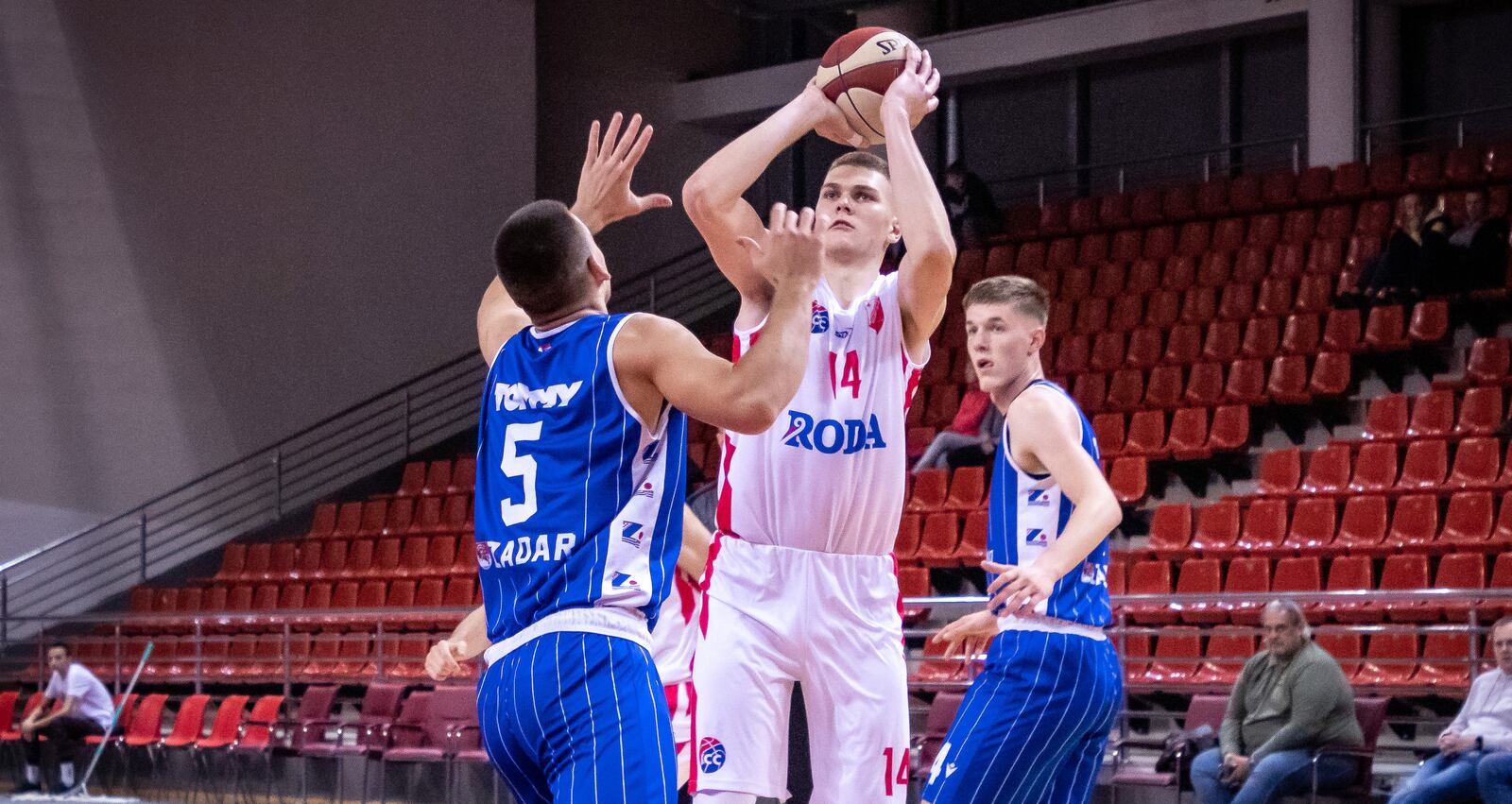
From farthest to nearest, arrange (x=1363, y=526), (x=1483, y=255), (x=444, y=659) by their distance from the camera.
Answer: (x=1483, y=255) < (x=1363, y=526) < (x=444, y=659)

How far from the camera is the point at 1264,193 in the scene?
47.5ft

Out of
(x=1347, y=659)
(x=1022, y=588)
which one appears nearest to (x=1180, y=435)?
(x=1347, y=659)

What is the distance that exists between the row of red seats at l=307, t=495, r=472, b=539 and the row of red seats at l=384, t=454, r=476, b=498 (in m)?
0.10

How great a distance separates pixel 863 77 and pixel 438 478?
1142 centimetres

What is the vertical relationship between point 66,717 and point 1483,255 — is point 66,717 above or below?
below

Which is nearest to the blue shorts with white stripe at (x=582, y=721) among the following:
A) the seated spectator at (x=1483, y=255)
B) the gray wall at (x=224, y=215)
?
the seated spectator at (x=1483, y=255)

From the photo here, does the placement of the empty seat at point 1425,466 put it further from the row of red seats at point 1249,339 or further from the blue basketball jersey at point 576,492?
the blue basketball jersey at point 576,492

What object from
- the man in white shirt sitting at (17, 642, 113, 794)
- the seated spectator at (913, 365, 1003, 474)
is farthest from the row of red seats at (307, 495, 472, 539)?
the seated spectator at (913, 365, 1003, 474)

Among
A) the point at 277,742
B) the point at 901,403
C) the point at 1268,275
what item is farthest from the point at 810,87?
the point at 1268,275

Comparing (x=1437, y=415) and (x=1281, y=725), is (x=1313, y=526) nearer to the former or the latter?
(x=1437, y=415)

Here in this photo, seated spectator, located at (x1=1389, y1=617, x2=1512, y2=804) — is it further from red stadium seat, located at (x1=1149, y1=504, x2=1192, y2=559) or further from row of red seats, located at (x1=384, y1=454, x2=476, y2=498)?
row of red seats, located at (x1=384, y1=454, x2=476, y2=498)

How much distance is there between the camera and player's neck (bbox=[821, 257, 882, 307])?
412 cm

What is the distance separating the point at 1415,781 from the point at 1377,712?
54 cm

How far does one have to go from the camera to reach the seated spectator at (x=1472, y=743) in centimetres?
688
